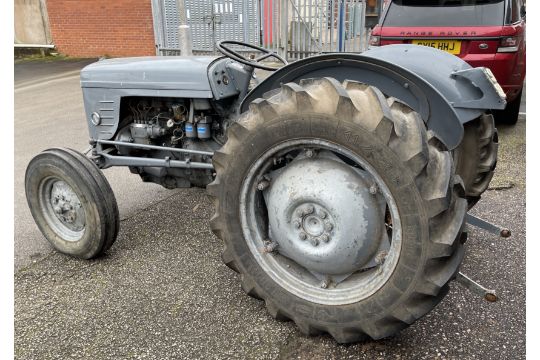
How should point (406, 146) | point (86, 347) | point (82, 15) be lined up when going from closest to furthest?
point (406, 146), point (86, 347), point (82, 15)

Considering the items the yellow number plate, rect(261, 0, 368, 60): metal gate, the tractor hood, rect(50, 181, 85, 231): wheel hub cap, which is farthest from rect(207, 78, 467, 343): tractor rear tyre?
rect(261, 0, 368, 60): metal gate

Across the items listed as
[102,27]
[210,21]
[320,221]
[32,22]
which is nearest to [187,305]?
[320,221]

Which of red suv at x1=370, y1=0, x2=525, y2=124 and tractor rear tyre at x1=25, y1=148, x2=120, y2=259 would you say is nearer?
tractor rear tyre at x1=25, y1=148, x2=120, y2=259

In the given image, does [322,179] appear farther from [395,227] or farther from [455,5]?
[455,5]

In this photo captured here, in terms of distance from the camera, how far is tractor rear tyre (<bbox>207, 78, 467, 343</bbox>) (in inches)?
74.1

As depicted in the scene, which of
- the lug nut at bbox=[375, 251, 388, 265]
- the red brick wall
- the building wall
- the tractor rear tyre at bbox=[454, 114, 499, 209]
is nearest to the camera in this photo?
the lug nut at bbox=[375, 251, 388, 265]

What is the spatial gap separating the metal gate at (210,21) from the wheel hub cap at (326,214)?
27.0 ft

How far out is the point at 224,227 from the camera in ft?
7.80

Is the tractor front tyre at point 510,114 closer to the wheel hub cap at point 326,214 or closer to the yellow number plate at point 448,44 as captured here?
the yellow number plate at point 448,44

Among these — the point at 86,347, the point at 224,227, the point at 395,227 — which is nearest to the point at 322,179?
the point at 395,227

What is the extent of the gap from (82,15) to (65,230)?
37.3ft

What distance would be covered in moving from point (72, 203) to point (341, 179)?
2004 millimetres

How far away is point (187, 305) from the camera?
8.70ft

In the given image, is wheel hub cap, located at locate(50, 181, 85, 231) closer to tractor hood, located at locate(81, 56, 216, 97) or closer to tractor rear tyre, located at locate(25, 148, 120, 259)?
tractor rear tyre, located at locate(25, 148, 120, 259)
